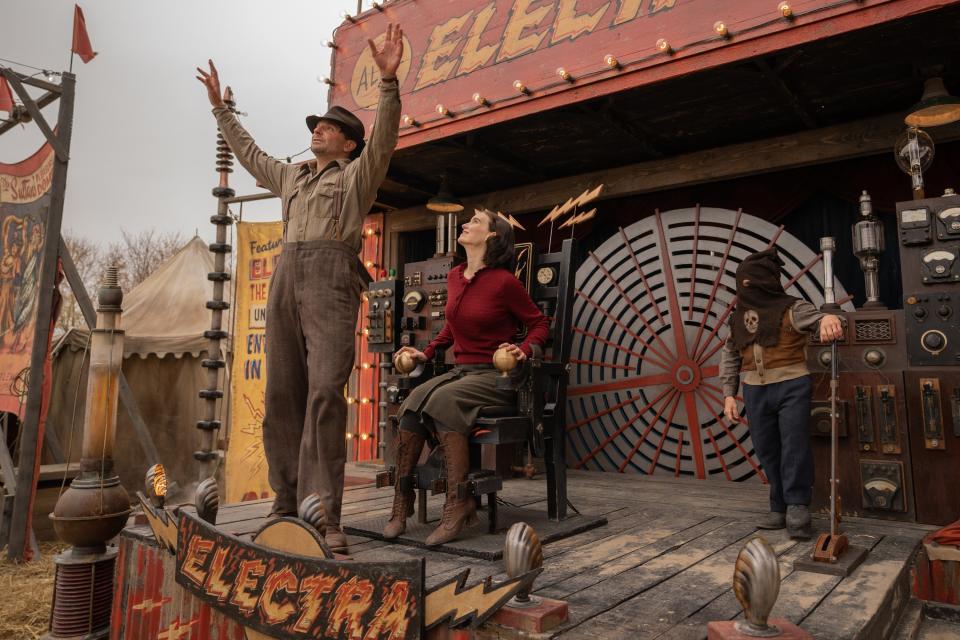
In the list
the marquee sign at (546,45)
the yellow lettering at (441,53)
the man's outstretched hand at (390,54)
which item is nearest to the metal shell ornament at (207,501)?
the man's outstretched hand at (390,54)

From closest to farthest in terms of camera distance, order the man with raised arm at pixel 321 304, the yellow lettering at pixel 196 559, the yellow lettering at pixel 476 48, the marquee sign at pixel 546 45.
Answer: the yellow lettering at pixel 196 559
the man with raised arm at pixel 321 304
the marquee sign at pixel 546 45
the yellow lettering at pixel 476 48

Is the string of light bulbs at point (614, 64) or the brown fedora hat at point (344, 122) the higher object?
the string of light bulbs at point (614, 64)

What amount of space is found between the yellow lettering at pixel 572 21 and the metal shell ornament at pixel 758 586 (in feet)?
15.3

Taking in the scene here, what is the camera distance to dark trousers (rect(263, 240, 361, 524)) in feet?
9.31

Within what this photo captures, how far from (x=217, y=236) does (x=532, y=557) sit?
6255 millimetres

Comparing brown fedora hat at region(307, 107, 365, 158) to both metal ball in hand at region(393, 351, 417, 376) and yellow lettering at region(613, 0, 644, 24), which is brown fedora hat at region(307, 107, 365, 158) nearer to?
metal ball in hand at region(393, 351, 417, 376)

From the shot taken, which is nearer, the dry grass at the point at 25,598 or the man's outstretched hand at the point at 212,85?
the man's outstretched hand at the point at 212,85

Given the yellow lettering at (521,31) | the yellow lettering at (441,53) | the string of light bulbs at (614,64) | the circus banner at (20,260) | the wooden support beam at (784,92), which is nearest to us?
the string of light bulbs at (614,64)

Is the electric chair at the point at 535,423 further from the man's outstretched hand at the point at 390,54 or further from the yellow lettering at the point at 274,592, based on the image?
the man's outstretched hand at the point at 390,54

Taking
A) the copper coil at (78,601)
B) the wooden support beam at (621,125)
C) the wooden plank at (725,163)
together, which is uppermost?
the wooden support beam at (621,125)

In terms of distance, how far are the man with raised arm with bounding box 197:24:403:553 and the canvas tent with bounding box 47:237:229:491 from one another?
7.38 meters

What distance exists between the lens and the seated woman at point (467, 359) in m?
3.00

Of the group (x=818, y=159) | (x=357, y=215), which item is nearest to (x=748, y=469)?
(x=818, y=159)

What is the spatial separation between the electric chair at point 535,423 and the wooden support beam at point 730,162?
3019mm
